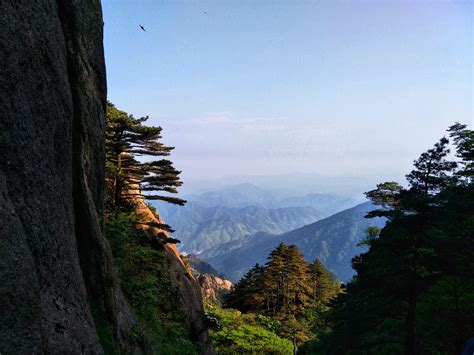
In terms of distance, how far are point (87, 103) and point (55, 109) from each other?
2.79 meters

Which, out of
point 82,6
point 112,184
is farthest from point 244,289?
point 82,6

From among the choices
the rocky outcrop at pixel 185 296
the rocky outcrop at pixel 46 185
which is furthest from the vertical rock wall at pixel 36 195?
the rocky outcrop at pixel 185 296

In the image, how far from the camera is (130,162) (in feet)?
82.1

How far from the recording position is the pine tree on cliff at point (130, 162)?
2262 centimetres

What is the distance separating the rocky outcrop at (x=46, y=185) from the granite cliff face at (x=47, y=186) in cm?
2

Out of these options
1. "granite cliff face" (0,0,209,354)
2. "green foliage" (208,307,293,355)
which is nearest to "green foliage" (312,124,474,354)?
"granite cliff face" (0,0,209,354)

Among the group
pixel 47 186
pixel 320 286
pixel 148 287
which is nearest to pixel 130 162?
pixel 148 287

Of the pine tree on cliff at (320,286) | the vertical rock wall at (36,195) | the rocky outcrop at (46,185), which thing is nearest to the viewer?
the vertical rock wall at (36,195)

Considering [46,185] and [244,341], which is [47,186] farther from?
[244,341]

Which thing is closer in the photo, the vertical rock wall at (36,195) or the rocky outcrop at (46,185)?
the vertical rock wall at (36,195)

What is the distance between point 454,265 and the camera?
51.6 ft

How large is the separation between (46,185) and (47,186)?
0.05 m

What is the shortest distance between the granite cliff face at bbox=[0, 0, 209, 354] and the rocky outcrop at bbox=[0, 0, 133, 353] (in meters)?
0.02

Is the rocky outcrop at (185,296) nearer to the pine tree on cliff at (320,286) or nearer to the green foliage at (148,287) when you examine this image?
the green foliage at (148,287)
